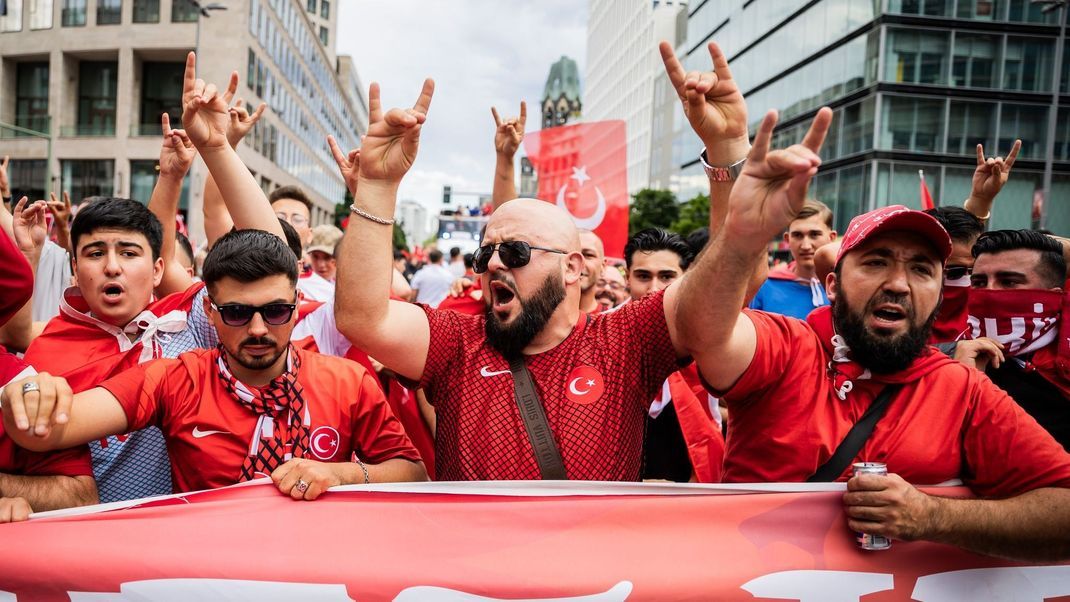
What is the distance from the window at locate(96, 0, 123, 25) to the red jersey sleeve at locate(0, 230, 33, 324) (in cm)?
4376

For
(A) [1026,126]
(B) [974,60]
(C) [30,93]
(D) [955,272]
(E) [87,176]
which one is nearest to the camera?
(D) [955,272]

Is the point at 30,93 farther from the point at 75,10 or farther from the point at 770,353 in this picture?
the point at 770,353

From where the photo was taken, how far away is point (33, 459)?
2.36 metres

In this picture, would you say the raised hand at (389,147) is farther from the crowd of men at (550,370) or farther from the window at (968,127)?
the window at (968,127)

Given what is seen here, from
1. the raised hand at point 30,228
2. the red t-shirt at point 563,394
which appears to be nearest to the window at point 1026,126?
the red t-shirt at point 563,394

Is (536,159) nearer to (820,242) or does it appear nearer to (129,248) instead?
(820,242)

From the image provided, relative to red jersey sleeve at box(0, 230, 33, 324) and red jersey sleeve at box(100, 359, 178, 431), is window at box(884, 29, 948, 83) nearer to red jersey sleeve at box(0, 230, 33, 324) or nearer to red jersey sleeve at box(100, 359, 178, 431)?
red jersey sleeve at box(100, 359, 178, 431)

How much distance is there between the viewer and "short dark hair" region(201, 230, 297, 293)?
105 inches

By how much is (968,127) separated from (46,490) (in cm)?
3675

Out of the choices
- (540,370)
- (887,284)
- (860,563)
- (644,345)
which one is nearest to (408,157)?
(540,370)

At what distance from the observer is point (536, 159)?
26.5 feet

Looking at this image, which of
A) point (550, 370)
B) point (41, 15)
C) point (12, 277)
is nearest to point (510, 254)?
point (550, 370)

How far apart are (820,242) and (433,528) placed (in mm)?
4013

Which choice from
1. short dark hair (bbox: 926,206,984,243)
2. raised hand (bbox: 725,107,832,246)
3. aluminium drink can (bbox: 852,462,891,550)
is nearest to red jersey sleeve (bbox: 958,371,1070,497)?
aluminium drink can (bbox: 852,462,891,550)
